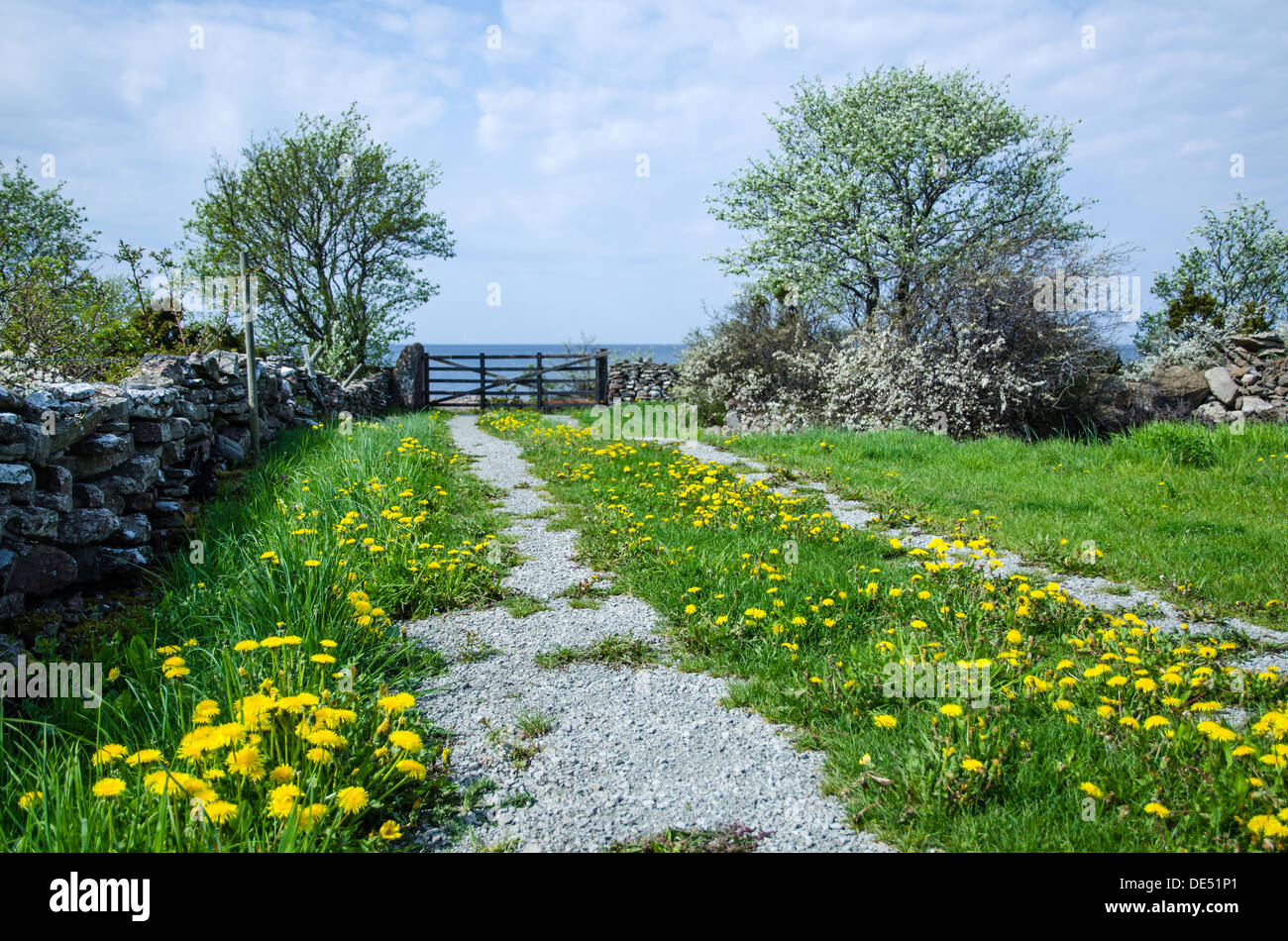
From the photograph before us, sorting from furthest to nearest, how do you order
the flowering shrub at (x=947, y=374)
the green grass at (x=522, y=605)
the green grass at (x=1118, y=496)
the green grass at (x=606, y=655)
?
the flowering shrub at (x=947, y=374) < the green grass at (x=1118, y=496) < the green grass at (x=522, y=605) < the green grass at (x=606, y=655)

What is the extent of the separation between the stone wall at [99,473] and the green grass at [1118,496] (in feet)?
18.6

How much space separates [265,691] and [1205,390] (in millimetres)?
14705

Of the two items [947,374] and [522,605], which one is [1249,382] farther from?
[522,605]

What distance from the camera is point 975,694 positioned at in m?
2.86

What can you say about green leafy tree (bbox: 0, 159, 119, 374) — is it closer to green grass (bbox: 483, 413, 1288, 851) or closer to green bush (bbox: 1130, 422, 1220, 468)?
green grass (bbox: 483, 413, 1288, 851)

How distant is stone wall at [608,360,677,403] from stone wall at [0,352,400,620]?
568 inches

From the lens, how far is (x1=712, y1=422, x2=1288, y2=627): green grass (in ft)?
15.4

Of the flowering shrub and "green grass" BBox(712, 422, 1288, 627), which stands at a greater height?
the flowering shrub

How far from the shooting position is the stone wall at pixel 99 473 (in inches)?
156

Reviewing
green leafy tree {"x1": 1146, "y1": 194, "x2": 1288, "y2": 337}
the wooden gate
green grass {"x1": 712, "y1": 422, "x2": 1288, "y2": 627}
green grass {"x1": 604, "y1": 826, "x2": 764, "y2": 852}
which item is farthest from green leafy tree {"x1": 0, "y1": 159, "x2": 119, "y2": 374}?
green leafy tree {"x1": 1146, "y1": 194, "x2": 1288, "y2": 337}

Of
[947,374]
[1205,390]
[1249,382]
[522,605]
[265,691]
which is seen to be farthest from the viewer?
[1205,390]

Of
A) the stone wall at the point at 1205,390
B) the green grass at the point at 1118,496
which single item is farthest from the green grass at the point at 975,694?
the stone wall at the point at 1205,390

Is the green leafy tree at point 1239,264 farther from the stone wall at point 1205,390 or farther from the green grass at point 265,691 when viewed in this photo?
the green grass at point 265,691

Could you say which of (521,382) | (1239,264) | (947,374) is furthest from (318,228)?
(1239,264)
